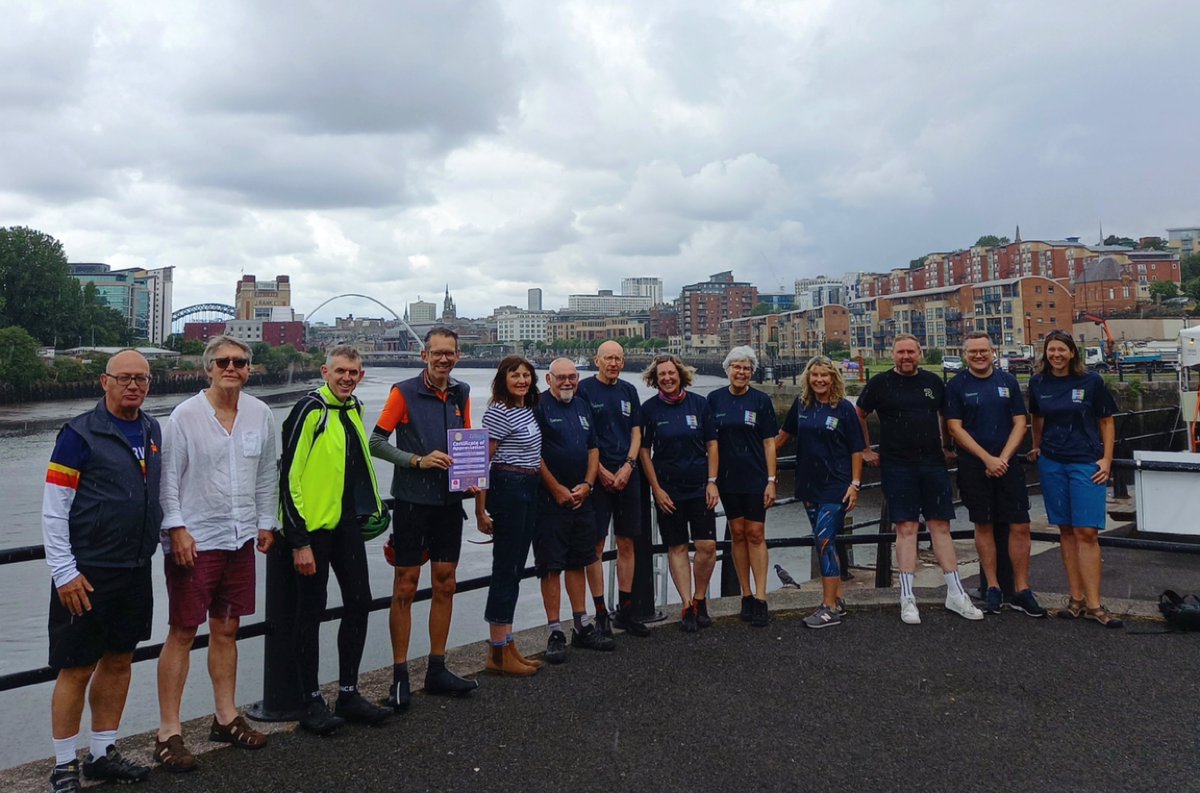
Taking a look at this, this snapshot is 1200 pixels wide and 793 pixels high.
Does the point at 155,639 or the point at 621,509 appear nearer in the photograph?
the point at 621,509

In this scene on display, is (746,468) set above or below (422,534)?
above

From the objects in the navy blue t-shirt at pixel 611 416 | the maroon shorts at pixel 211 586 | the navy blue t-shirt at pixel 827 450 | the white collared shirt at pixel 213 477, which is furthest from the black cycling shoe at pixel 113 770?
the navy blue t-shirt at pixel 827 450

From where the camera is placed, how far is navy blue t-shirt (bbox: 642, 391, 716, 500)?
465 cm

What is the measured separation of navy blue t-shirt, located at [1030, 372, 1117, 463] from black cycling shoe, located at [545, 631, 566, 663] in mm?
3242

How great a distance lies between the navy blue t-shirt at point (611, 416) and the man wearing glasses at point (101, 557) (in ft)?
7.45

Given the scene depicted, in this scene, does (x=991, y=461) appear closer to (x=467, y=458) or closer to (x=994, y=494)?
(x=994, y=494)

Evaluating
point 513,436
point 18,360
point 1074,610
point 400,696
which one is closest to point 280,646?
point 400,696

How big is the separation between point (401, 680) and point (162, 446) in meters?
1.48

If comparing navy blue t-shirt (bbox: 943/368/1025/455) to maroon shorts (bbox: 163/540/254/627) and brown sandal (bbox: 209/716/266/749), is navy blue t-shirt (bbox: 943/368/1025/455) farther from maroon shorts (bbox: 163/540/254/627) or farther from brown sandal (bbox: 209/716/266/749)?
brown sandal (bbox: 209/716/266/749)

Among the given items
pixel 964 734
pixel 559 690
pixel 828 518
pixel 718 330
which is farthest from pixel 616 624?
pixel 718 330

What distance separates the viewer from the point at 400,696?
350cm

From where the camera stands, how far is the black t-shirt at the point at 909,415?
483cm

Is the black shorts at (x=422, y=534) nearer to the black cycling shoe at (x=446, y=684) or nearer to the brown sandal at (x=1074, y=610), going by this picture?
the black cycling shoe at (x=446, y=684)

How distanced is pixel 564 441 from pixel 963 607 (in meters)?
2.72
